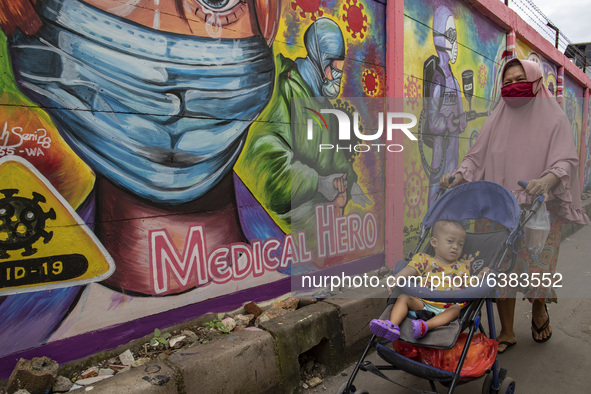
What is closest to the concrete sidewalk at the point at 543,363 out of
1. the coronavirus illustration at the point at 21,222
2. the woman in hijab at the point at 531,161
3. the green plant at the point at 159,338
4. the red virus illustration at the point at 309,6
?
the woman in hijab at the point at 531,161

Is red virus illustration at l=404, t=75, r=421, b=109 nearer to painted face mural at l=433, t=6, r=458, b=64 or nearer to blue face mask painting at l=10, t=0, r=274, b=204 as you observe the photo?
painted face mural at l=433, t=6, r=458, b=64

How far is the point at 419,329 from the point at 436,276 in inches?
17.5

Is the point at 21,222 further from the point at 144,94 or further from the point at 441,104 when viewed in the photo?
the point at 441,104

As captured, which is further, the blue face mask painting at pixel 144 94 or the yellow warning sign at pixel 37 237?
the blue face mask painting at pixel 144 94

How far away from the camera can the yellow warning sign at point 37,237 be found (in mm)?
2125

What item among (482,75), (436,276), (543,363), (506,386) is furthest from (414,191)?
(482,75)

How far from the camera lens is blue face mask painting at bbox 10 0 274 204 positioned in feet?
7.52

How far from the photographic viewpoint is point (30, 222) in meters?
2.19

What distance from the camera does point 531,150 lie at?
309 centimetres

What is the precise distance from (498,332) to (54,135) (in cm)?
395

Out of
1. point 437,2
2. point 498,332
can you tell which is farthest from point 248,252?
point 437,2

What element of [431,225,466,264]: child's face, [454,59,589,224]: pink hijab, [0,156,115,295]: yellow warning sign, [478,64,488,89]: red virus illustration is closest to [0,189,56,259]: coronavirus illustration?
[0,156,115,295]: yellow warning sign

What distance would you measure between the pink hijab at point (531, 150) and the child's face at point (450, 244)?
817 mm

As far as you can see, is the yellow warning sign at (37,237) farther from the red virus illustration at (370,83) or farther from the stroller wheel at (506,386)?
the red virus illustration at (370,83)
